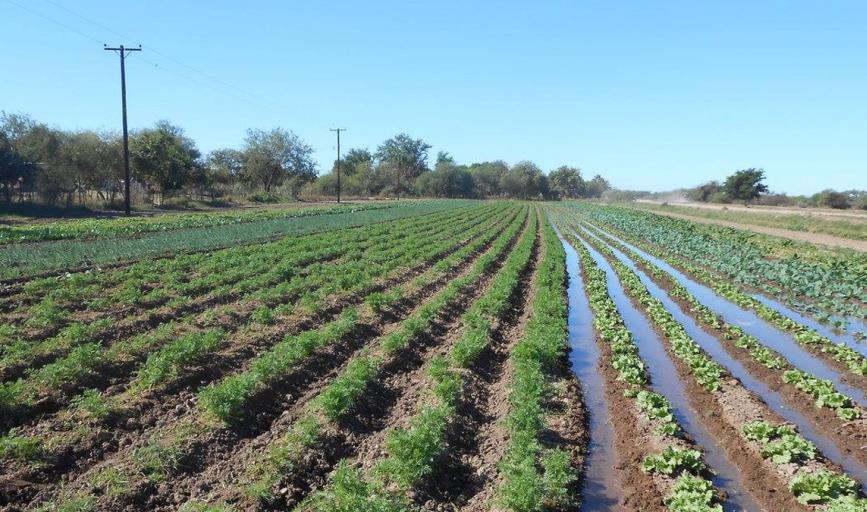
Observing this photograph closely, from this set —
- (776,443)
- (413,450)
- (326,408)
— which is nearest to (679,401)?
(776,443)

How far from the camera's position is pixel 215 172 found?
239 feet

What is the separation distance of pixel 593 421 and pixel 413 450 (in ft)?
11.3

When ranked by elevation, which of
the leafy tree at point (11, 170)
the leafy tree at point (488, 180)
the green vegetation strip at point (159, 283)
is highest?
the leafy tree at point (488, 180)

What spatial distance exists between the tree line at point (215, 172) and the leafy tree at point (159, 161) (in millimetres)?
92

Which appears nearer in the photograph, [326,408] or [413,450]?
[413,450]

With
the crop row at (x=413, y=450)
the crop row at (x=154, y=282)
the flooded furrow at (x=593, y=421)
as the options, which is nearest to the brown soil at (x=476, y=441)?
the crop row at (x=413, y=450)

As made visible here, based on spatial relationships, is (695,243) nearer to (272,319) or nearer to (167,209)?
(272,319)

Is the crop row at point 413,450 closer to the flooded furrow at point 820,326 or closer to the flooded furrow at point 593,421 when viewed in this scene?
the flooded furrow at point 593,421

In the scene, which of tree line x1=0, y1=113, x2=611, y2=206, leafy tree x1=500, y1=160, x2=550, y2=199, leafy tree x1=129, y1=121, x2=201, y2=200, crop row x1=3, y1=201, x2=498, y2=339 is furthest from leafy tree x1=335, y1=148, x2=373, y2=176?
A: crop row x1=3, y1=201, x2=498, y2=339

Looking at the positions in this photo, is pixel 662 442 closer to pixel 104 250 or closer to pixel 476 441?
pixel 476 441

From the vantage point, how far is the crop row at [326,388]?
22.3ft

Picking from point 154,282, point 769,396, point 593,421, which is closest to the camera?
point 593,421

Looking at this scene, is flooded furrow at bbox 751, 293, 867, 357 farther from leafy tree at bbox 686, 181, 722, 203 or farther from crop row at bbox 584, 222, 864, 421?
leafy tree at bbox 686, 181, 722, 203

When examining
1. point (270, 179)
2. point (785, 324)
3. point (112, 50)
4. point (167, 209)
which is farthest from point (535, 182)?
point (785, 324)
